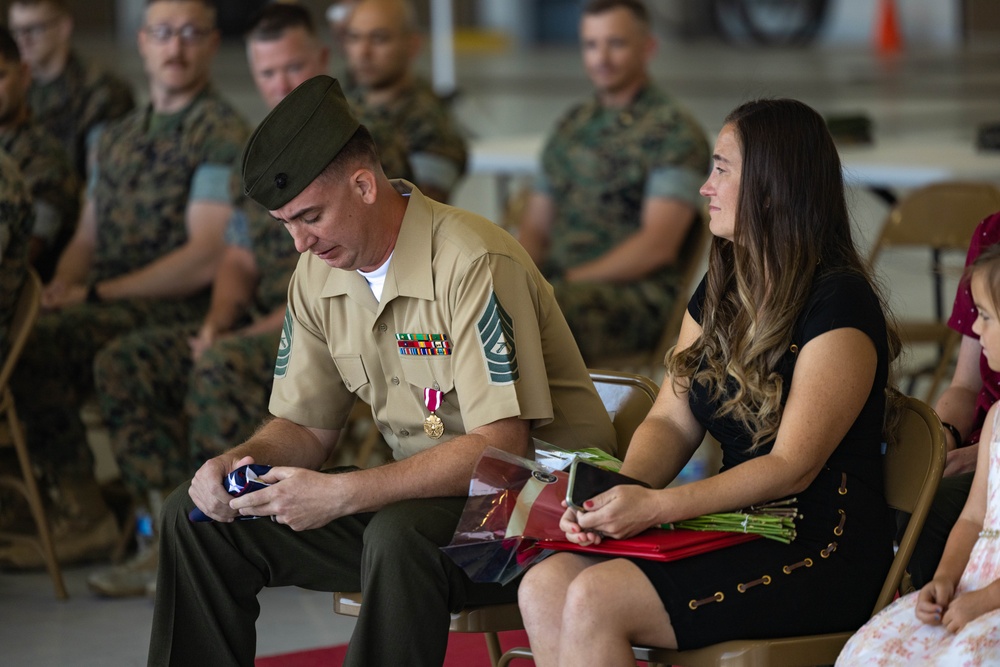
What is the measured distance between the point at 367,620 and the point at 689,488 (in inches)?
22.5

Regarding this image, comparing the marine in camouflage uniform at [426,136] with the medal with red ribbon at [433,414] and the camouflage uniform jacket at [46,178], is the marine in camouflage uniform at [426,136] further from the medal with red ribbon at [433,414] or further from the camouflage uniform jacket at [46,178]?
the medal with red ribbon at [433,414]

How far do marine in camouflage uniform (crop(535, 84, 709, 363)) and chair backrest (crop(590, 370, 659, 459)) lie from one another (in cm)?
171

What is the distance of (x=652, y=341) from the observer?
4.71 meters

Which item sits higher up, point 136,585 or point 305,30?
point 305,30

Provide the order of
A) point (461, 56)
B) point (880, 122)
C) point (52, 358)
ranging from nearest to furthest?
point (52, 358)
point (880, 122)
point (461, 56)

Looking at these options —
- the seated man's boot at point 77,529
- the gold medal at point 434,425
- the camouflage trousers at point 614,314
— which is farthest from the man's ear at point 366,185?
the seated man's boot at point 77,529

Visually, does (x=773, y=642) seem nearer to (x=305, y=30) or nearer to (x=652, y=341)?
(x=652, y=341)

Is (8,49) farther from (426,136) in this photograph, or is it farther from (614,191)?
(614,191)

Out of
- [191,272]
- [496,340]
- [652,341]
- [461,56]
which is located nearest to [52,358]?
[191,272]

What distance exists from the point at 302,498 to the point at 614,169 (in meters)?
2.87

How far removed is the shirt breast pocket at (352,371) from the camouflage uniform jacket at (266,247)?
1.67 m

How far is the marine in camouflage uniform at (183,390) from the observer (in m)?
3.97

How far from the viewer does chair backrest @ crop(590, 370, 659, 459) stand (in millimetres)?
2746

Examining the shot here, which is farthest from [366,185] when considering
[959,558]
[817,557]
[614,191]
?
[614,191]
